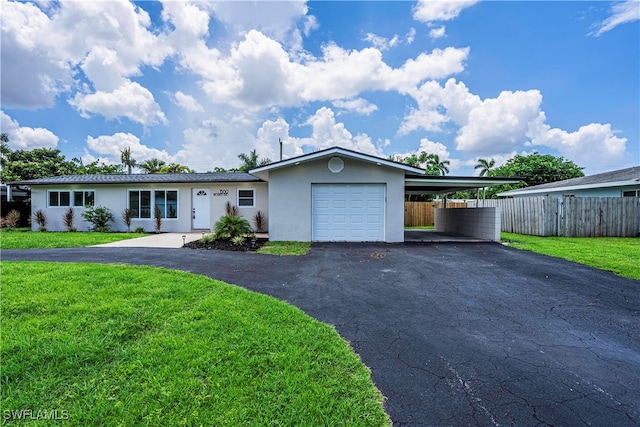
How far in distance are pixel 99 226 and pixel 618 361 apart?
1816cm

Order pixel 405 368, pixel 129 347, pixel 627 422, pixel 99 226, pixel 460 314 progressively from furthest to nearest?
pixel 99 226
pixel 460 314
pixel 129 347
pixel 405 368
pixel 627 422

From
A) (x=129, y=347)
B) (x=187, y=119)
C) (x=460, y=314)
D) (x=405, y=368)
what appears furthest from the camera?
(x=187, y=119)

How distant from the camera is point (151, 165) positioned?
107ft

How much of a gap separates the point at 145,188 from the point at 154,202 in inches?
33.8

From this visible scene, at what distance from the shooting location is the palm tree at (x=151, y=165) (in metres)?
32.4

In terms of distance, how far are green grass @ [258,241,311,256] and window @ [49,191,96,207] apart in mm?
11280

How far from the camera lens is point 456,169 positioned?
30.7 m

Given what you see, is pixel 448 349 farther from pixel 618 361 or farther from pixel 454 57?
pixel 454 57

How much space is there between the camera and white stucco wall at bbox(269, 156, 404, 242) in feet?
34.9

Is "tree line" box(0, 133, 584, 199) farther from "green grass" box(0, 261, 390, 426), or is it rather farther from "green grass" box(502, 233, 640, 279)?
"green grass" box(0, 261, 390, 426)

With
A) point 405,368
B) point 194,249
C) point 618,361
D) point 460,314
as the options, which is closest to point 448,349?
point 405,368

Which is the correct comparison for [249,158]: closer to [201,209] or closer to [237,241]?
[201,209]

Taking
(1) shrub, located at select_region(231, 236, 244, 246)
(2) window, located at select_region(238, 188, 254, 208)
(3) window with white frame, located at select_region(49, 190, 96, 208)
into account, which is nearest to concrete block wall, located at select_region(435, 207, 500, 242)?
(1) shrub, located at select_region(231, 236, 244, 246)

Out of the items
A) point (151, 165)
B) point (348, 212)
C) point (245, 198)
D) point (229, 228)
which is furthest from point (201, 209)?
point (151, 165)
